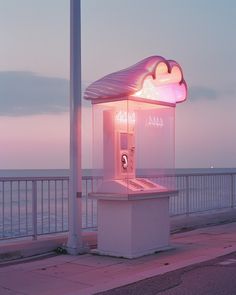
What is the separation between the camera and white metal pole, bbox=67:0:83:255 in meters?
10.1

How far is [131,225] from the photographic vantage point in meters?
9.51

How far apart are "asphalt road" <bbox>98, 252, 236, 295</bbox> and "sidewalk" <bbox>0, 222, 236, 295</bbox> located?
0.23 meters

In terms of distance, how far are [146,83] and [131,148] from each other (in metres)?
1.24

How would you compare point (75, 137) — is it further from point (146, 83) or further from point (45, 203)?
point (45, 203)

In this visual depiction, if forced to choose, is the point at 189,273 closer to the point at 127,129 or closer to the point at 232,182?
the point at 127,129

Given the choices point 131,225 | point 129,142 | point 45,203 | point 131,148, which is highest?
point 129,142

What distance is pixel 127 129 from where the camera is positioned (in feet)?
33.7

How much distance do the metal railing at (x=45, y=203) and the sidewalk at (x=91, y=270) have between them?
101cm

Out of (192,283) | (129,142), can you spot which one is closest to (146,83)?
(129,142)

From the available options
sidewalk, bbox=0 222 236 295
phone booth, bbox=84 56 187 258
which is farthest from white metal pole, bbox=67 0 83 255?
sidewalk, bbox=0 222 236 295

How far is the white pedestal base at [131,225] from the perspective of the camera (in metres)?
9.56

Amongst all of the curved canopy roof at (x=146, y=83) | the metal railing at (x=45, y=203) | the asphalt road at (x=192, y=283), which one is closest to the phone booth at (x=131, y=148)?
the curved canopy roof at (x=146, y=83)

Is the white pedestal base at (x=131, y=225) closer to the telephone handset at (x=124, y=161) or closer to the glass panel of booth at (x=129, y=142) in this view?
the glass panel of booth at (x=129, y=142)

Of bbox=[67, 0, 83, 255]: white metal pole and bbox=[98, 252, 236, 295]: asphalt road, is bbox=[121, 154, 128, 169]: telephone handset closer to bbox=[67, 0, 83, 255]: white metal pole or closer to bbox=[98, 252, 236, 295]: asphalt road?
bbox=[67, 0, 83, 255]: white metal pole
